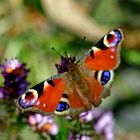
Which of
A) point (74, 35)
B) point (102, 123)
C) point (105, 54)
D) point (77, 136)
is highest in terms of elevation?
point (74, 35)

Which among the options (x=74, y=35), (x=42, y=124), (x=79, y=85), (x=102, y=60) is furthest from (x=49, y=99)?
(x=74, y=35)

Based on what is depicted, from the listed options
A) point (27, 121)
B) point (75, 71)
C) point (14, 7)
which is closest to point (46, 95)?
point (75, 71)

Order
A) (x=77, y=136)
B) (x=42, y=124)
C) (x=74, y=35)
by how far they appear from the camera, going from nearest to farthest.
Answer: (x=77, y=136) → (x=42, y=124) → (x=74, y=35)

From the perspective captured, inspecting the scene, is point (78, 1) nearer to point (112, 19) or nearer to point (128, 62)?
point (112, 19)

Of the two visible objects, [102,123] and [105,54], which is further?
[102,123]

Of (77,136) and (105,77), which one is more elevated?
(105,77)

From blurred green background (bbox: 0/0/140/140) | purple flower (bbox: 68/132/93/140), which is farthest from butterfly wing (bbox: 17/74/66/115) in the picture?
blurred green background (bbox: 0/0/140/140)

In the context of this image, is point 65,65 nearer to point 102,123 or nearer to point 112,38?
point 112,38

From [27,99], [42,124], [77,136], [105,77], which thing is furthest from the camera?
[42,124]
